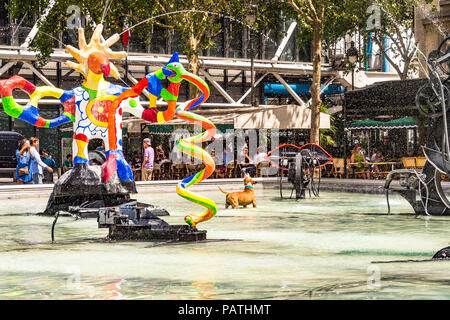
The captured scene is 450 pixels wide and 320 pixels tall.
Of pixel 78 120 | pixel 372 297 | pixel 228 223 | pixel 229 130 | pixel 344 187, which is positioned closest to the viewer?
pixel 372 297

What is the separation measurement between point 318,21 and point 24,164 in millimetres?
13847

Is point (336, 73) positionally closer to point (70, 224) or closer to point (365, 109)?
point (365, 109)

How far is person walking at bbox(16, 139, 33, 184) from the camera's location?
26094mm

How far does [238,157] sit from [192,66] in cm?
457

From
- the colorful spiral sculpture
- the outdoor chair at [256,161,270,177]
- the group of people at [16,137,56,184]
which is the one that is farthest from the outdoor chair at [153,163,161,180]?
the colorful spiral sculpture

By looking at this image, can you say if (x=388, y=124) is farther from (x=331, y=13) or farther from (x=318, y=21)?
(x=318, y=21)

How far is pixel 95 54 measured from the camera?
17734mm

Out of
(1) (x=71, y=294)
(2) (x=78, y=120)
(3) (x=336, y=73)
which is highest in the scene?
(3) (x=336, y=73)

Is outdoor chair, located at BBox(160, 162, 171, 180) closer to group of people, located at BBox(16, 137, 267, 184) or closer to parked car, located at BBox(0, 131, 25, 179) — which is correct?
group of people, located at BBox(16, 137, 267, 184)

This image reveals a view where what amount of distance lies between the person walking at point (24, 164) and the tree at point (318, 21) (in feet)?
39.2

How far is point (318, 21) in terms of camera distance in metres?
34.7

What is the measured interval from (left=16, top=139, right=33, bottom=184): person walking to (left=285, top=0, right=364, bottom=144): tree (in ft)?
39.2

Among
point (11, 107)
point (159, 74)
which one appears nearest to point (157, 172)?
point (11, 107)

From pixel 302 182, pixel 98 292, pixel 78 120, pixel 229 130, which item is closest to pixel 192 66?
pixel 229 130
